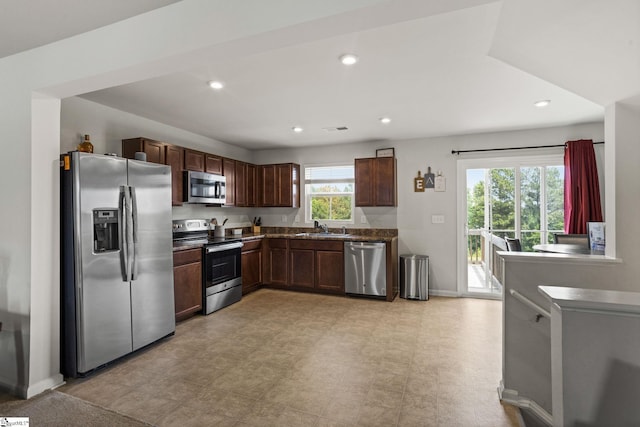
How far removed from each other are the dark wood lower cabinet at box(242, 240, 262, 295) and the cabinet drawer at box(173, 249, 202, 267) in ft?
3.17

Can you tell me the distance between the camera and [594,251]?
9.05ft

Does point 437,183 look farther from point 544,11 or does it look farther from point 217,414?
point 217,414

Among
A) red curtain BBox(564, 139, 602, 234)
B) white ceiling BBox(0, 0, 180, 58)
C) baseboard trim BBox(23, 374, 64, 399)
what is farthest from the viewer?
red curtain BBox(564, 139, 602, 234)

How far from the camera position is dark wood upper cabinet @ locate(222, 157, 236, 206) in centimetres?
512

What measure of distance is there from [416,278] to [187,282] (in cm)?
321

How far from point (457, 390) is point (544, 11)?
253 cm

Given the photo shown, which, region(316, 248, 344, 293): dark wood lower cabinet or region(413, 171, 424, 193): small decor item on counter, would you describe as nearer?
region(316, 248, 344, 293): dark wood lower cabinet

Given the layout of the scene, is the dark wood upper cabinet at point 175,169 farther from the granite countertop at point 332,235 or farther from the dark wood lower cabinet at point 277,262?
the dark wood lower cabinet at point 277,262

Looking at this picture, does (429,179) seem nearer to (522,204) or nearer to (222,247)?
→ (522,204)

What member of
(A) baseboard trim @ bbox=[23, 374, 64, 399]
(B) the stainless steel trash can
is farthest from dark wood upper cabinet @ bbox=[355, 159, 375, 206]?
(A) baseboard trim @ bbox=[23, 374, 64, 399]

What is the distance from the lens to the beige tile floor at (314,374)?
212 centimetres

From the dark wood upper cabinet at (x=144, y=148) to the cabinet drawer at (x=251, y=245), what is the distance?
5.69 feet

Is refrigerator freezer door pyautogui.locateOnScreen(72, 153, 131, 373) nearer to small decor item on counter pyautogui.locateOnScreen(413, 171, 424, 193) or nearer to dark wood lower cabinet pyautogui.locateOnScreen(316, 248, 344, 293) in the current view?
dark wood lower cabinet pyautogui.locateOnScreen(316, 248, 344, 293)

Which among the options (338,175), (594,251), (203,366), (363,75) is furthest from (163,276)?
(594,251)
